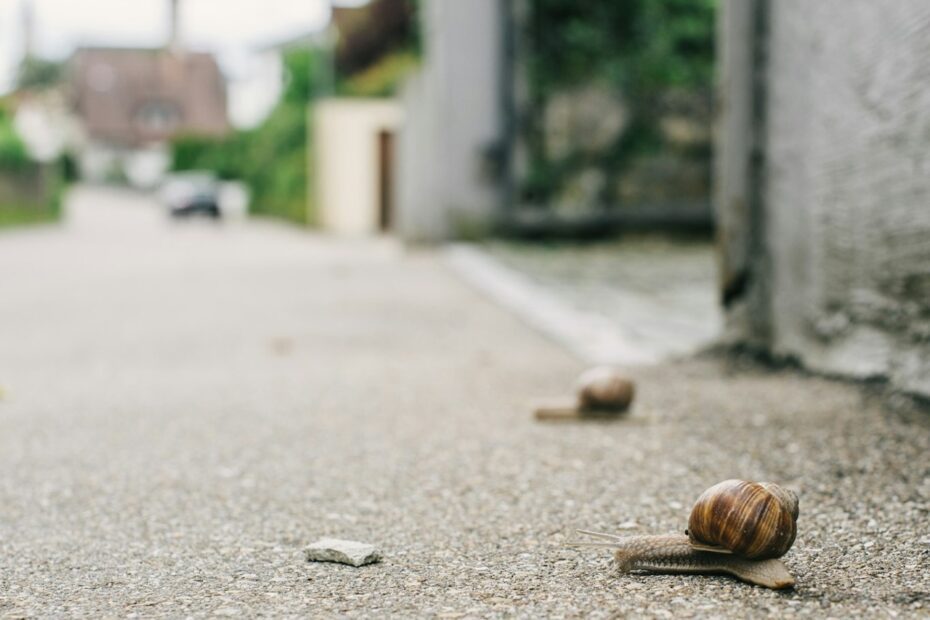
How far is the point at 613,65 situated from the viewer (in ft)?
34.1

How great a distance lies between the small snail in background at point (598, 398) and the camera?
3.14 metres

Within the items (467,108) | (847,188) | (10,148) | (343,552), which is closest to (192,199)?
(10,148)

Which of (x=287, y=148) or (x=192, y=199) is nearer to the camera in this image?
(x=287, y=148)

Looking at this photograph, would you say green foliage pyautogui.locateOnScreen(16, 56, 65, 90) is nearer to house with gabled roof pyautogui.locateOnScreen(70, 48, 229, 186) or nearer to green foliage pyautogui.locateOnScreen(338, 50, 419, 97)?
house with gabled roof pyautogui.locateOnScreen(70, 48, 229, 186)

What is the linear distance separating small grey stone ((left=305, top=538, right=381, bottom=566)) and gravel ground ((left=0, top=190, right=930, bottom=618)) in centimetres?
2

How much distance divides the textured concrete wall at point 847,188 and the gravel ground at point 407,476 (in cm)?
19

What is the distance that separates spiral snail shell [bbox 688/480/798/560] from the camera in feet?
5.51

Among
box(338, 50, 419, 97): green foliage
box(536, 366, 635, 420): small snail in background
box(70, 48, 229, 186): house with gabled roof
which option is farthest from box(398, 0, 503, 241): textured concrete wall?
box(70, 48, 229, 186): house with gabled roof

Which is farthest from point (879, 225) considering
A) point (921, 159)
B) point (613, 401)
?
point (613, 401)

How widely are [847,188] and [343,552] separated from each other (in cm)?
223

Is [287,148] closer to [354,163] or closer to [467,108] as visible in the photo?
[354,163]

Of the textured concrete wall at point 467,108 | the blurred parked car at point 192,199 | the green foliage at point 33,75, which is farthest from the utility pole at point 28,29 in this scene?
the textured concrete wall at point 467,108

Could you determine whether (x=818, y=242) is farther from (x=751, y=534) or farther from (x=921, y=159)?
(x=751, y=534)

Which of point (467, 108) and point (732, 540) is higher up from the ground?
point (467, 108)
